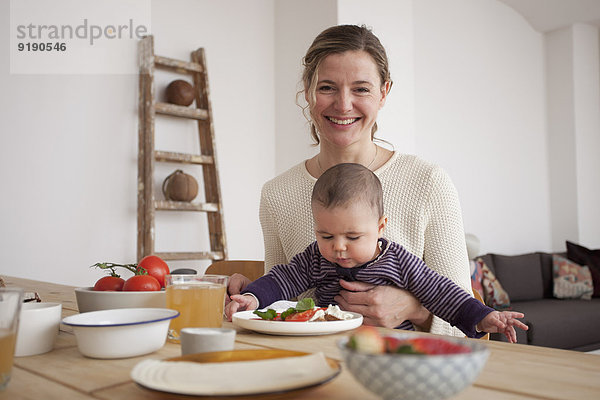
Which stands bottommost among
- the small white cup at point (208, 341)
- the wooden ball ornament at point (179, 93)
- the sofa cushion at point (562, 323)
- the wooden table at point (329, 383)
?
the sofa cushion at point (562, 323)

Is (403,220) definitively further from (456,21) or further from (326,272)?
(456,21)

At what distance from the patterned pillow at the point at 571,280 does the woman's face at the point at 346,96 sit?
3.73 metres

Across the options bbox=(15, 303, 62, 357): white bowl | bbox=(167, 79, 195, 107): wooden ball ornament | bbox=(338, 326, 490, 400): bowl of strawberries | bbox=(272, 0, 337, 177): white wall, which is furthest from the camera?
bbox=(272, 0, 337, 177): white wall

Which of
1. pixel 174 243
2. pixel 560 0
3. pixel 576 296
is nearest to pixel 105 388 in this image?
pixel 174 243

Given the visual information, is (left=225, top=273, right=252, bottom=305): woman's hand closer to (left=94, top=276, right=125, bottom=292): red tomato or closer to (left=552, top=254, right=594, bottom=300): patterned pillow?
(left=94, top=276, right=125, bottom=292): red tomato

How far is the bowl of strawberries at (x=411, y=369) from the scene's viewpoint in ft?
1.47

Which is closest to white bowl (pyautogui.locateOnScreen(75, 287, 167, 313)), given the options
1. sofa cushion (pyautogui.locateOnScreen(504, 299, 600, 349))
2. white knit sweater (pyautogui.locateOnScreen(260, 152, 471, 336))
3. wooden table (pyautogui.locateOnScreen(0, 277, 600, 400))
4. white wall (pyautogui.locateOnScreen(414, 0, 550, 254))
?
wooden table (pyautogui.locateOnScreen(0, 277, 600, 400))

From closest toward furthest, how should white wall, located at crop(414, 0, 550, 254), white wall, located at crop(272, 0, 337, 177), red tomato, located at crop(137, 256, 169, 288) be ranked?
red tomato, located at crop(137, 256, 169, 288) < white wall, located at crop(272, 0, 337, 177) < white wall, located at crop(414, 0, 550, 254)

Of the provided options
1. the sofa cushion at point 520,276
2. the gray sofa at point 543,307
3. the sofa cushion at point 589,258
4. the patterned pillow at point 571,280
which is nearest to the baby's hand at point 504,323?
the gray sofa at point 543,307

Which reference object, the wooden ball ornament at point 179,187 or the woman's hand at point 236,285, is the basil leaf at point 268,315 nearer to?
the woman's hand at point 236,285

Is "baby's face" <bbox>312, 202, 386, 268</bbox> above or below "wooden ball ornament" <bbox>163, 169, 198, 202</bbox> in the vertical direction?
below

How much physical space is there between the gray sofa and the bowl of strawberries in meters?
3.18

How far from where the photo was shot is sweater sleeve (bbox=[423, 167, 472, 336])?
5.27 ft

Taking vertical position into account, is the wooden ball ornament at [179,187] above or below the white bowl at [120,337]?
above
